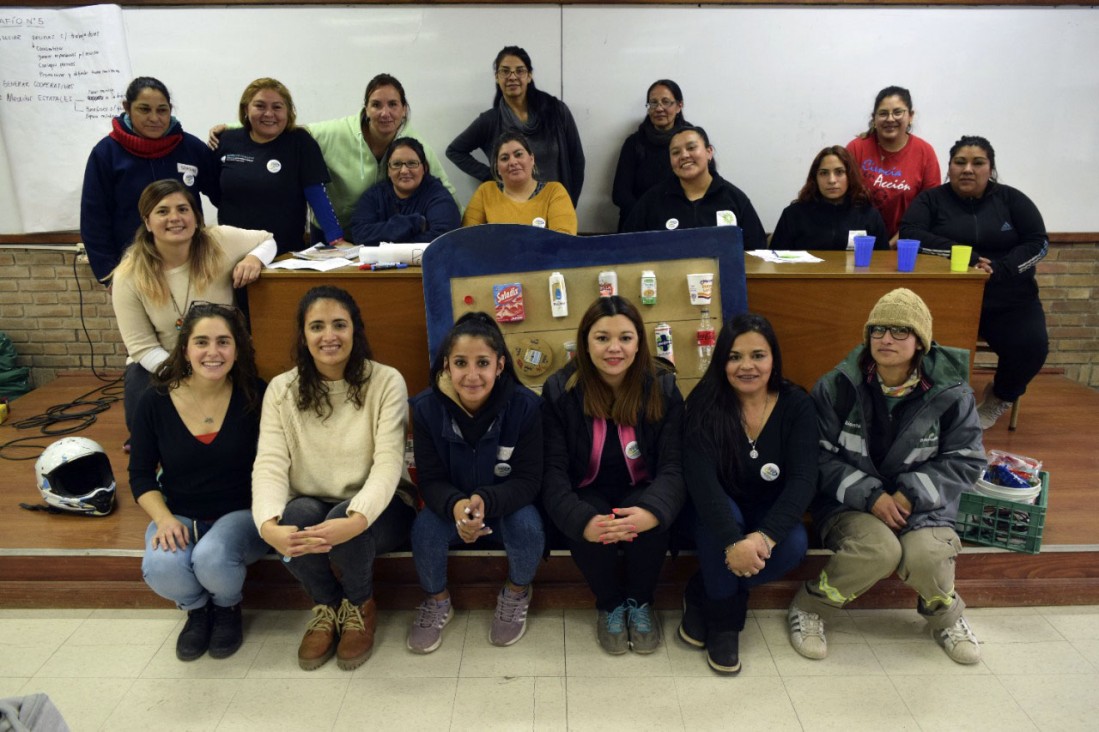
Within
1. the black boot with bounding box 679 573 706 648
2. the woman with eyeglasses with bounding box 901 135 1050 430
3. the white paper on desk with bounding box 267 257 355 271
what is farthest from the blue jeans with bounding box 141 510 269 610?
the woman with eyeglasses with bounding box 901 135 1050 430

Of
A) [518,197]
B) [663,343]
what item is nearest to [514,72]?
[518,197]

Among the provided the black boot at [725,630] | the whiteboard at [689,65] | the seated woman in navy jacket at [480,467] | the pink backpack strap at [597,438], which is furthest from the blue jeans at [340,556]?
the whiteboard at [689,65]

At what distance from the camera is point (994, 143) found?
166 inches

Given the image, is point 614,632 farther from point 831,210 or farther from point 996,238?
point 996,238

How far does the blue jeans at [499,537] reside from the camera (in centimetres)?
232

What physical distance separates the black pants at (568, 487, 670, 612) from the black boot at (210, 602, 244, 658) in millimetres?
1063

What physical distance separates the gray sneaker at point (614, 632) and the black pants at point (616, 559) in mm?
23

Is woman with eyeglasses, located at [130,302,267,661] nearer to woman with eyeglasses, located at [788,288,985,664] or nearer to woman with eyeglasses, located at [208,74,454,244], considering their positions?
woman with eyeglasses, located at [208,74,454,244]

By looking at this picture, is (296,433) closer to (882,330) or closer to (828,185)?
(882,330)

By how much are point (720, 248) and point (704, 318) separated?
0.85 feet

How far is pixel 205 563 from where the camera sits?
2.24 metres

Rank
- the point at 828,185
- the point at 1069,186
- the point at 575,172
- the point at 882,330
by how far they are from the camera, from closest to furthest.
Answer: the point at 882,330
the point at 828,185
the point at 575,172
the point at 1069,186

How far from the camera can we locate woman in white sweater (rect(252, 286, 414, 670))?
7.43 ft

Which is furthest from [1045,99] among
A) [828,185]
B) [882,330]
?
[882,330]
